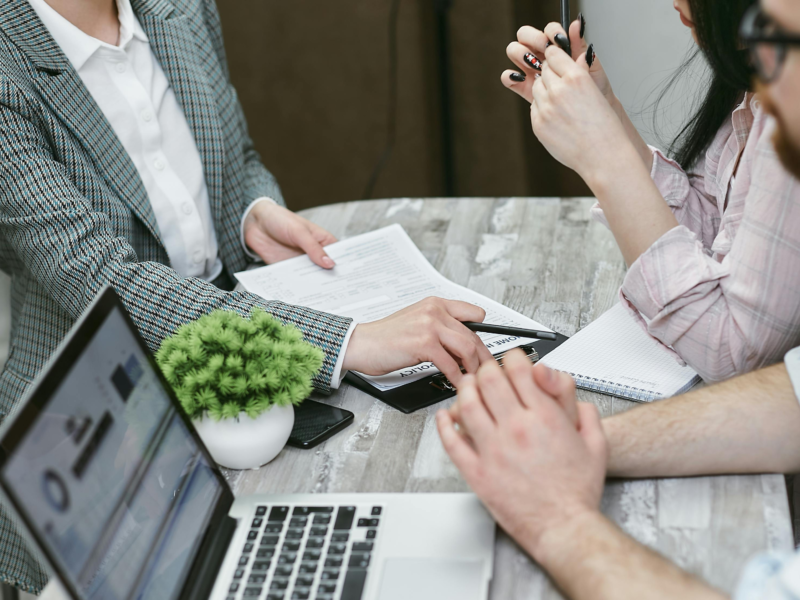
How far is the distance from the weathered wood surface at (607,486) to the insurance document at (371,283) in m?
0.05

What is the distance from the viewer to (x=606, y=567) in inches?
21.4

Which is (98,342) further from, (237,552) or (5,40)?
(5,40)

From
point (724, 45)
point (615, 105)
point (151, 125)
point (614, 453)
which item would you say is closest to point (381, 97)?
point (151, 125)

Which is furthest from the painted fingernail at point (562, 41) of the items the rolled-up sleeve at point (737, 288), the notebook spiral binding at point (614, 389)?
the notebook spiral binding at point (614, 389)

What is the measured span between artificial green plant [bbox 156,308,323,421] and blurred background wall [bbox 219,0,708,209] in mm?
1763

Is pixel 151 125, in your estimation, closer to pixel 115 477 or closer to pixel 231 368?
pixel 231 368

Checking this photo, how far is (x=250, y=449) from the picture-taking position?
72 centimetres

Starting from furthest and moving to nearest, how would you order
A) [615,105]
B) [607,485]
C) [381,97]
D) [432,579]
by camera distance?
[381,97] < [615,105] < [607,485] < [432,579]

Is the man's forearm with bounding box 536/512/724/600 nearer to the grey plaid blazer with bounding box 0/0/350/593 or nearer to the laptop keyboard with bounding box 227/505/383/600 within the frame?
the laptop keyboard with bounding box 227/505/383/600

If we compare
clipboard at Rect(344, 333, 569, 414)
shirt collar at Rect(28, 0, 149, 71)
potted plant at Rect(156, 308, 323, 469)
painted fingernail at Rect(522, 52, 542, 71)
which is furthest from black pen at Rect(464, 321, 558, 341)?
shirt collar at Rect(28, 0, 149, 71)

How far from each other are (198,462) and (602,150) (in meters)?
0.53

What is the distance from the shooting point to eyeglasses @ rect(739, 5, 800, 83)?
1.80 feet

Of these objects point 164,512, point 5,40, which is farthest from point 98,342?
point 5,40

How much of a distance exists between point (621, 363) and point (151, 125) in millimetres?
816
